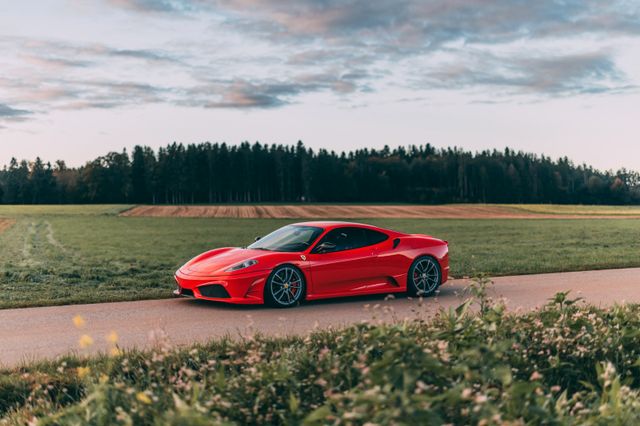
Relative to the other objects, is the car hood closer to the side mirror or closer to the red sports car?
the red sports car

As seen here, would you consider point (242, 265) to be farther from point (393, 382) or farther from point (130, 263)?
point (130, 263)

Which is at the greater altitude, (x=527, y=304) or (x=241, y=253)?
(x=241, y=253)

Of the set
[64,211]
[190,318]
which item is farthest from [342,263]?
[64,211]

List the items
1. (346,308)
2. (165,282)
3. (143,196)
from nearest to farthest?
(346,308), (165,282), (143,196)

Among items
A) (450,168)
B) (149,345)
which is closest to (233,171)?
(450,168)

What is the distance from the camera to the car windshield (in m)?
11.4

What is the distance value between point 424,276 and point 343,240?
1.63 meters

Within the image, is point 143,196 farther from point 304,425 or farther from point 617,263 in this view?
point 304,425

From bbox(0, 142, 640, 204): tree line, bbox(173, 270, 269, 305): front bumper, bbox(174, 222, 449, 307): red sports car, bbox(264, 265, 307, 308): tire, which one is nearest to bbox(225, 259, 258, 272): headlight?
bbox(174, 222, 449, 307): red sports car

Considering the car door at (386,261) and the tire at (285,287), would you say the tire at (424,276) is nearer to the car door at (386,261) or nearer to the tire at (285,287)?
the car door at (386,261)

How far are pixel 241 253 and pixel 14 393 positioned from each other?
530cm

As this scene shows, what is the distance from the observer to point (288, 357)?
6.16m

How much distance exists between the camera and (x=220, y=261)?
11.1 metres

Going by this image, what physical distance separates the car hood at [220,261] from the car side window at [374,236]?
1817 mm
